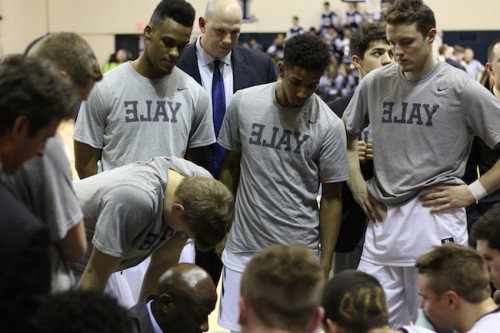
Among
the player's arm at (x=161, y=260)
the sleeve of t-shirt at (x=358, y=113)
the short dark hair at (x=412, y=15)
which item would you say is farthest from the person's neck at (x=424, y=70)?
the player's arm at (x=161, y=260)

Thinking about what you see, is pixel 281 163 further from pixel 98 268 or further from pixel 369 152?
pixel 98 268

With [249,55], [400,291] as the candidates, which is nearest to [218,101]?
[249,55]

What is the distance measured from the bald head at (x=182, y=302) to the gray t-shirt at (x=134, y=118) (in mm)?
753

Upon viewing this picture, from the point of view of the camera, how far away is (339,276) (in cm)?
292

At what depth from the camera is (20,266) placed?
6.51ft

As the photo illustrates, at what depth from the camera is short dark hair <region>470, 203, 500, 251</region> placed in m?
3.66

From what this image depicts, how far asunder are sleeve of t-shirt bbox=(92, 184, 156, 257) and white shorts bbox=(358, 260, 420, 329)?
1.48 m

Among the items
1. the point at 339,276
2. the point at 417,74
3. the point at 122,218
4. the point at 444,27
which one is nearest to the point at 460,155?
the point at 417,74

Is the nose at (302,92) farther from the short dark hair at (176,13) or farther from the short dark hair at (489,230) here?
the short dark hair at (489,230)

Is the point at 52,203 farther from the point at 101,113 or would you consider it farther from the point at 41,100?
the point at 101,113

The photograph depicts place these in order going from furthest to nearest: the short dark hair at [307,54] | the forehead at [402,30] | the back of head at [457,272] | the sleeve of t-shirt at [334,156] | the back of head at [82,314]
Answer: the sleeve of t-shirt at [334,156] → the forehead at [402,30] → the short dark hair at [307,54] → the back of head at [457,272] → the back of head at [82,314]

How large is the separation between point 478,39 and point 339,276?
1895cm

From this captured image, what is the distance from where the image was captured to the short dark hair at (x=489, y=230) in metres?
3.66

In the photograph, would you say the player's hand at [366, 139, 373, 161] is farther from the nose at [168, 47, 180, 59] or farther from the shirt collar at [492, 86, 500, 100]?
the nose at [168, 47, 180, 59]
